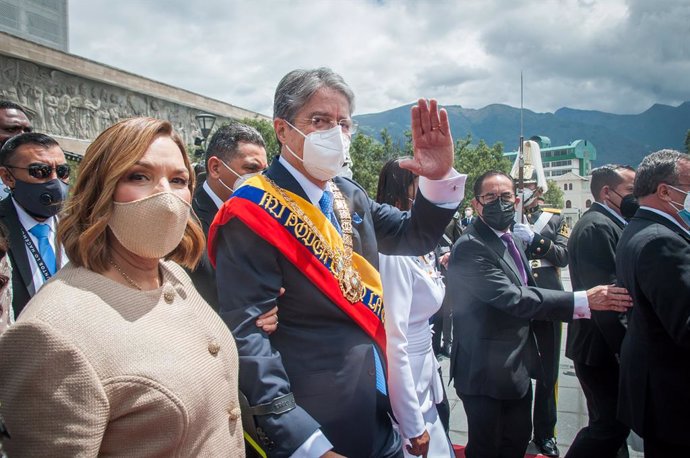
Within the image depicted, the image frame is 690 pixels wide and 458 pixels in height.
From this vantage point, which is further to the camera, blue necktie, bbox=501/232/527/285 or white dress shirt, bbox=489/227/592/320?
blue necktie, bbox=501/232/527/285

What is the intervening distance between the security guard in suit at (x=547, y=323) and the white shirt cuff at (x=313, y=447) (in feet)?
7.33

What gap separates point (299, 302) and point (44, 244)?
5.34ft

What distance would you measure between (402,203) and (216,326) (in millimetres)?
2128

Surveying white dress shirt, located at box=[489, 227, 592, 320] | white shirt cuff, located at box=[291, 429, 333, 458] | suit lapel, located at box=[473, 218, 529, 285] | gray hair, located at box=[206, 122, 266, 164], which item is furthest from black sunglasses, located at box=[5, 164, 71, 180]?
white dress shirt, located at box=[489, 227, 592, 320]

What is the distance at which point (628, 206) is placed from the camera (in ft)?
12.5

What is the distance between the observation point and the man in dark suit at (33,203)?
7.97 feet

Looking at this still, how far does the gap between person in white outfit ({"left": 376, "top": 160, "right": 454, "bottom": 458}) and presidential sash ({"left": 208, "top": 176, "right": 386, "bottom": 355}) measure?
1.28ft

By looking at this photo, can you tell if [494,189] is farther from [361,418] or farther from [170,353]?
[170,353]

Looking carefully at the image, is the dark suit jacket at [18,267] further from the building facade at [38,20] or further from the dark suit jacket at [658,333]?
the building facade at [38,20]

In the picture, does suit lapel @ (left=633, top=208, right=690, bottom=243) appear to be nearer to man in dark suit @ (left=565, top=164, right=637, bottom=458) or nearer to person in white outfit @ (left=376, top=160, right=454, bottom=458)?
man in dark suit @ (left=565, top=164, right=637, bottom=458)

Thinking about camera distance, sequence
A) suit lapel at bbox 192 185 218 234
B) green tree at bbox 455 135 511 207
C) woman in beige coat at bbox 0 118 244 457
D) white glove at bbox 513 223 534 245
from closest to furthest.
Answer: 1. woman in beige coat at bbox 0 118 244 457
2. suit lapel at bbox 192 185 218 234
3. white glove at bbox 513 223 534 245
4. green tree at bbox 455 135 511 207

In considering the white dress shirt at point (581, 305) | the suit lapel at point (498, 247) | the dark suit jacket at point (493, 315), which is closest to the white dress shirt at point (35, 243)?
the dark suit jacket at point (493, 315)

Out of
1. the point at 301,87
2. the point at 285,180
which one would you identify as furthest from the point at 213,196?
the point at 301,87

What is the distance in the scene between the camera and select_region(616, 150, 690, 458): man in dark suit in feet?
8.21
